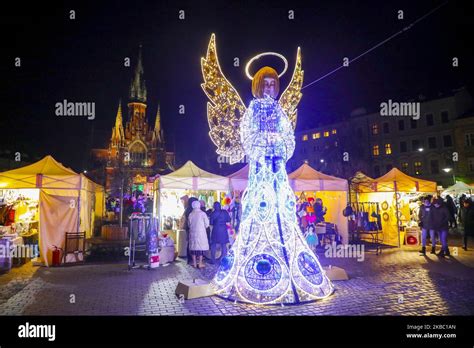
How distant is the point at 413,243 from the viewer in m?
13.0

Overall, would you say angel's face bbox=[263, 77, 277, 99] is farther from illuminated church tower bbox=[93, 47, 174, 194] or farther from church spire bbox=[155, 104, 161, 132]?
church spire bbox=[155, 104, 161, 132]

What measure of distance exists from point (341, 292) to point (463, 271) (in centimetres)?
422

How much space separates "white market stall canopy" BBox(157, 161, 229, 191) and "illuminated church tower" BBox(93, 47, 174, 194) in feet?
145

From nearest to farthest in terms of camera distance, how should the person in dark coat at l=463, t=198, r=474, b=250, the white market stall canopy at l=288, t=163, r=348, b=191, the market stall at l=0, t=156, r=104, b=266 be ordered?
the market stall at l=0, t=156, r=104, b=266 < the person in dark coat at l=463, t=198, r=474, b=250 < the white market stall canopy at l=288, t=163, r=348, b=191

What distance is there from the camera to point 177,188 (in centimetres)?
1232

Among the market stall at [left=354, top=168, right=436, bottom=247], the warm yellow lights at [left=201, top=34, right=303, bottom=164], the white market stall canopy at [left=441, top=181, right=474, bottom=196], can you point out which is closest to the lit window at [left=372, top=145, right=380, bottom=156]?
the white market stall canopy at [left=441, top=181, right=474, bottom=196]

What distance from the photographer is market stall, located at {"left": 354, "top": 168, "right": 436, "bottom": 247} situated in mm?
13398

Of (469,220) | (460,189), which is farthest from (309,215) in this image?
(460,189)

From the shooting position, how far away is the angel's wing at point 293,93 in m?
7.22

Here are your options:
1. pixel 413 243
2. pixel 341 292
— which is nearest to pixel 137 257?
pixel 341 292

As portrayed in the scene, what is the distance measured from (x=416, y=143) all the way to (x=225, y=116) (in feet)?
123

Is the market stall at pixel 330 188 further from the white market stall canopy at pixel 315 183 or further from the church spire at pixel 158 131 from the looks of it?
the church spire at pixel 158 131

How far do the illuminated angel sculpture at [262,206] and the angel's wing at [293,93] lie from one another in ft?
2.40

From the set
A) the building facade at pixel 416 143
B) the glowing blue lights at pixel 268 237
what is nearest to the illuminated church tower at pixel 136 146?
the building facade at pixel 416 143
